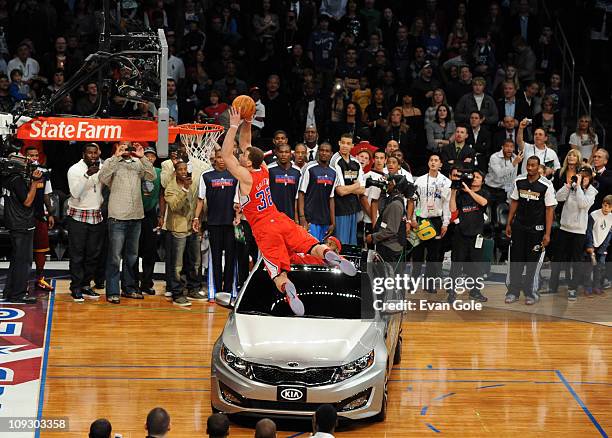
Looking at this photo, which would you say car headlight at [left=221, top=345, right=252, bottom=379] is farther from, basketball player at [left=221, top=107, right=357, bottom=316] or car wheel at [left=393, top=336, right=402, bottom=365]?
car wheel at [left=393, top=336, right=402, bottom=365]

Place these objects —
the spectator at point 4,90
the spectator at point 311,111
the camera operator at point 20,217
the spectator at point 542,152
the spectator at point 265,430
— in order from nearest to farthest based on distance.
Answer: the spectator at point 265,430, the camera operator at point 20,217, the spectator at point 542,152, the spectator at point 4,90, the spectator at point 311,111

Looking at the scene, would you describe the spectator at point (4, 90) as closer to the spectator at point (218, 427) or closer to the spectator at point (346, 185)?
the spectator at point (346, 185)

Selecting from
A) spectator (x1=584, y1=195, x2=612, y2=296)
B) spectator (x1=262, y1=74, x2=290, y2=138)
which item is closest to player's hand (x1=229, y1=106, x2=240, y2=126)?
spectator (x1=584, y1=195, x2=612, y2=296)

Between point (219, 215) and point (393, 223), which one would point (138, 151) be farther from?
point (393, 223)

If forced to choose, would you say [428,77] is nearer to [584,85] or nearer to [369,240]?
[584,85]

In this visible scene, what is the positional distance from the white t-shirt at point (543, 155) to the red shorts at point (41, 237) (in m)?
8.00

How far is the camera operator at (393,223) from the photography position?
52.1 feet

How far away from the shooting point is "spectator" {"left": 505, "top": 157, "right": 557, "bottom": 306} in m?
16.9

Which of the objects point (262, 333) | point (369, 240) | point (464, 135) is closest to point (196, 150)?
point (369, 240)

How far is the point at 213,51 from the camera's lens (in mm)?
21344

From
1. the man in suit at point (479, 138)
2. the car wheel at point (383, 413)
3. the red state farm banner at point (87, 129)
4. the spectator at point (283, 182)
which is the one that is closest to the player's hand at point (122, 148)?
the spectator at point (283, 182)

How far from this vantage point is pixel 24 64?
2006 centimetres

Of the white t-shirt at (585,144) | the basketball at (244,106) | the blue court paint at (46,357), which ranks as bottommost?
the blue court paint at (46,357)

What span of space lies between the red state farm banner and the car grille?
8.54 ft
